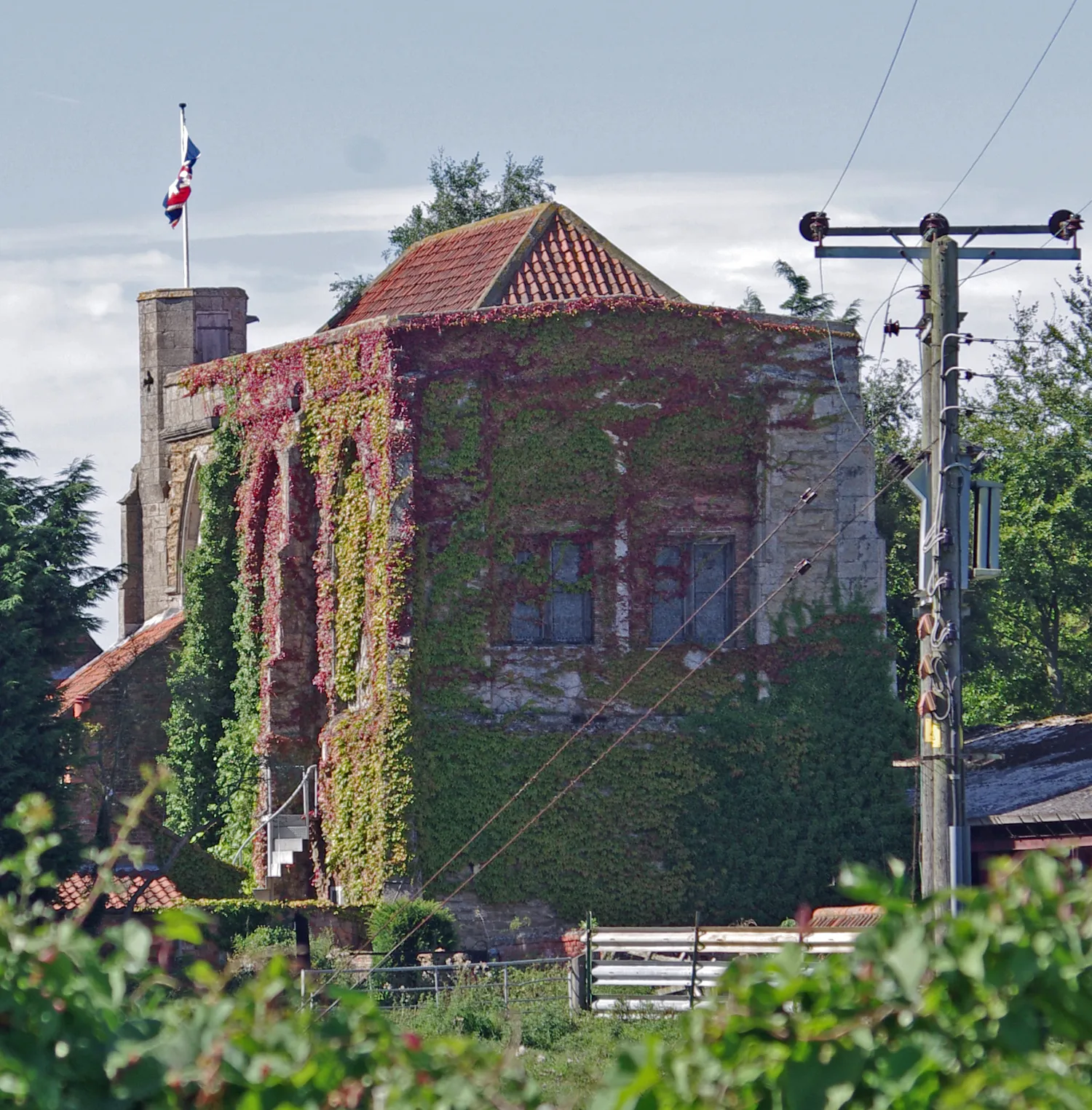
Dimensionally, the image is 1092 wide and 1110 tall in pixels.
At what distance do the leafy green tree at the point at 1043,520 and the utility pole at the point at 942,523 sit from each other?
23584mm

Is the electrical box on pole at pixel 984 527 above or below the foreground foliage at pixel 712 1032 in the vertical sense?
above

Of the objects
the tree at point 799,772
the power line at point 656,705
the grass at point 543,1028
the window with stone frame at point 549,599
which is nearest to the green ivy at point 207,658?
the power line at point 656,705

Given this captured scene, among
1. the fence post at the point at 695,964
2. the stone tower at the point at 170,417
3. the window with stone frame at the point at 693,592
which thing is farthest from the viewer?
the stone tower at the point at 170,417

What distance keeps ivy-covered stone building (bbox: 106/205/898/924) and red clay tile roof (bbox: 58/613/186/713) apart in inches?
176

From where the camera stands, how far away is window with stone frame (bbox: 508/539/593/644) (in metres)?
28.0

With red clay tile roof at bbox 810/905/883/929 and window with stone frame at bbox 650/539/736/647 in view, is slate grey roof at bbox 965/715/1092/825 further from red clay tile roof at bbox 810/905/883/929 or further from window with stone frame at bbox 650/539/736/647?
window with stone frame at bbox 650/539/736/647

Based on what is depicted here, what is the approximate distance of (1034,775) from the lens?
29141 millimetres

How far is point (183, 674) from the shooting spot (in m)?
32.1

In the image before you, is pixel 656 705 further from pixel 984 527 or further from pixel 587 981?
pixel 984 527

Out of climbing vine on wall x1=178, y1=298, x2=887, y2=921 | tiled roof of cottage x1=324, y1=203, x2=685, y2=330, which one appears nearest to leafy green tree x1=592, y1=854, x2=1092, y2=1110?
climbing vine on wall x1=178, y1=298, x2=887, y2=921

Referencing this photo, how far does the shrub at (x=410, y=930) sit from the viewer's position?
83.8 ft

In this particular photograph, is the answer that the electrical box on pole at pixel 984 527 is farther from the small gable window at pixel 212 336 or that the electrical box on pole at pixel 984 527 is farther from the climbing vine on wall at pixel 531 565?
the small gable window at pixel 212 336

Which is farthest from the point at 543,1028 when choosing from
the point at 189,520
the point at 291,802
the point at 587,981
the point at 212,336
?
the point at 212,336

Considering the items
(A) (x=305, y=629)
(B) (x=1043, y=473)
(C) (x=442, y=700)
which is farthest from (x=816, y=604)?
(B) (x=1043, y=473)
